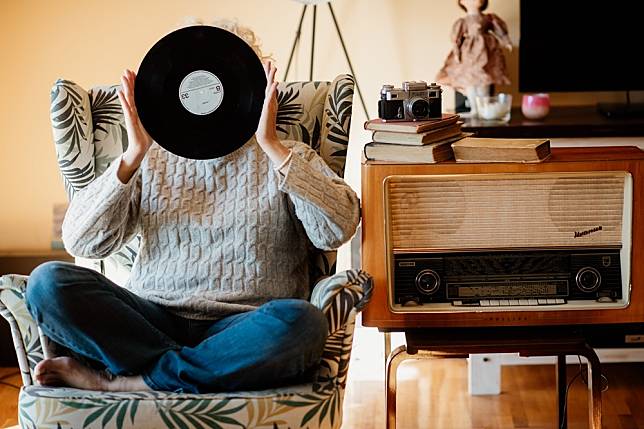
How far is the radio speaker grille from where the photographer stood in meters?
2.07

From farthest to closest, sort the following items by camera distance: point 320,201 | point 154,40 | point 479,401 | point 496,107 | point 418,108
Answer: point 154,40 < point 496,107 < point 479,401 < point 418,108 < point 320,201

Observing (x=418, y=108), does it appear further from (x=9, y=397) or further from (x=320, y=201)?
(x=9, y=397)

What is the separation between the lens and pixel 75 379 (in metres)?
1.87

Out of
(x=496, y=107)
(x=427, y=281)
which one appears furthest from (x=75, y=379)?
(x=496, y=107)

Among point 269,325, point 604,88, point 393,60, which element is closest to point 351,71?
point 393,60

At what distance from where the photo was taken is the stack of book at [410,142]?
2.04m

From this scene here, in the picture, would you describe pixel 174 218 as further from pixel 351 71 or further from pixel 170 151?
pixel 351 71

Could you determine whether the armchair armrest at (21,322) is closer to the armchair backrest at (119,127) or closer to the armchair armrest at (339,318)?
the armchair backrest at (119,127)

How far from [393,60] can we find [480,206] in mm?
1283

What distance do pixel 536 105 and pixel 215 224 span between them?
1.23 m

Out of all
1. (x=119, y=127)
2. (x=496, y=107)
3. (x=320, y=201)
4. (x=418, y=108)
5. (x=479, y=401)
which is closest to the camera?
(x=320, y=201)

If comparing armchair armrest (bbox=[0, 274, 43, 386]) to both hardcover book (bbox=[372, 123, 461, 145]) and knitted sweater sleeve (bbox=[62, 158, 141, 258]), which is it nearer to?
knitted sweater sleeve (bbox=[62, 158, 141, 258])

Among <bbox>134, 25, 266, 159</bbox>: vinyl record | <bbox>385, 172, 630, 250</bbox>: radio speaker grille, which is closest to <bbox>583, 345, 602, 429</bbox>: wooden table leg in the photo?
<bbox>385, 172, 630, 250</bbox>: radio speaker grille

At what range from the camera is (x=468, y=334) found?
211 cm
